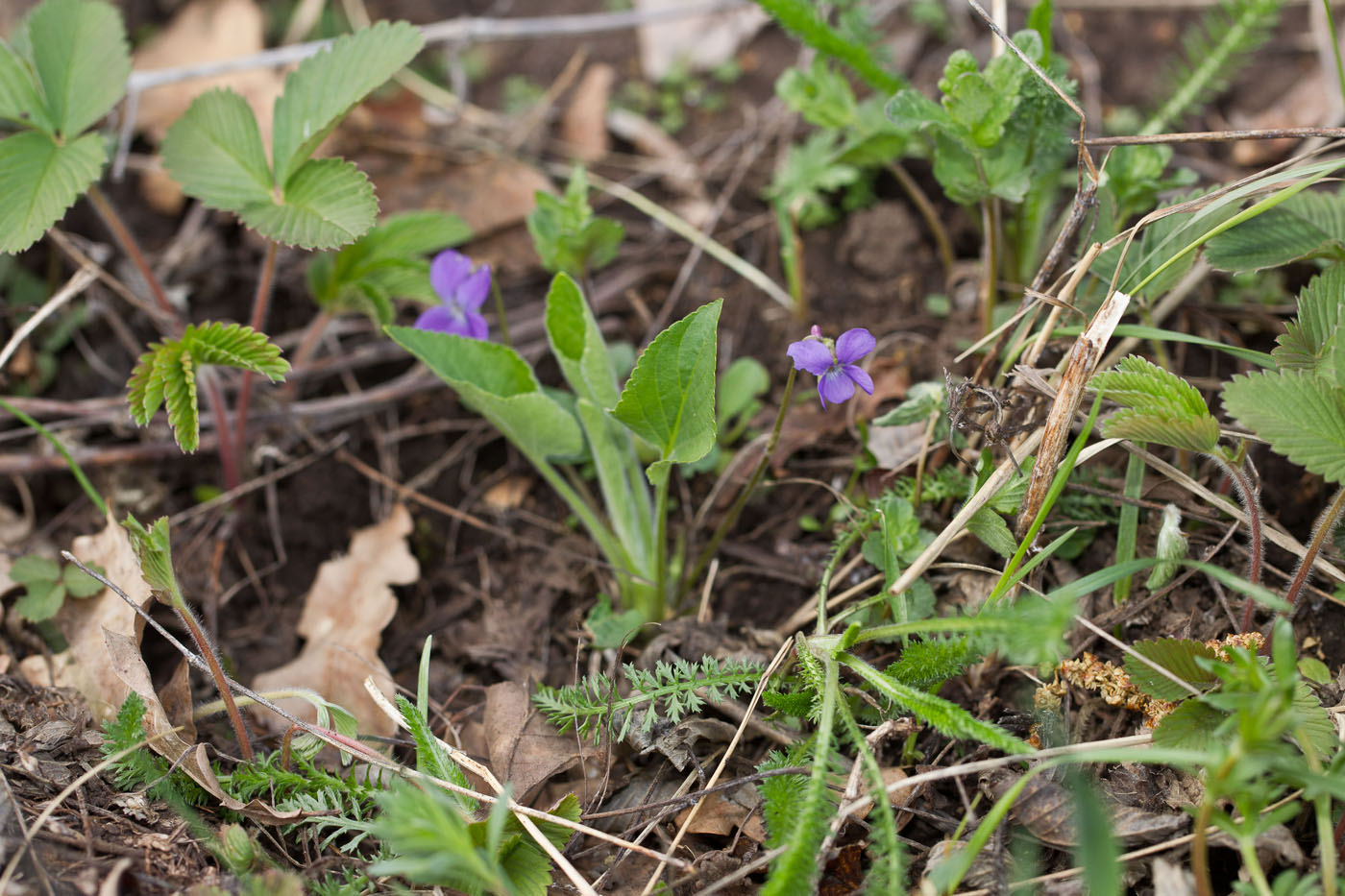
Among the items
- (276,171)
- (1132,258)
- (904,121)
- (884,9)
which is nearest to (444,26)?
(276,171)

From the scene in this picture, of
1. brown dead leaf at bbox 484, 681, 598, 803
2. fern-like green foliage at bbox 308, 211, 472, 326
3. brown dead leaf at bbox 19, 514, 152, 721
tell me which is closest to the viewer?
brown dead leaf at bbox 484, 681, 598, 803

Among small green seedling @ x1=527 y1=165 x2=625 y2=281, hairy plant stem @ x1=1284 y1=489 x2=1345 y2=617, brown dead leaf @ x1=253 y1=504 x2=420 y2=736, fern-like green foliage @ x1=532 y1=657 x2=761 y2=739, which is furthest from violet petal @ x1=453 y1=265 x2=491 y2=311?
hairy plant stem @ x1=1284 y1=489 x2=1345 y2=617

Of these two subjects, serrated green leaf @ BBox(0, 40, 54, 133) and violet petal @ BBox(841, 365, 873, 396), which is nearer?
violet petal @ BBox(841, 365, 873, 396)

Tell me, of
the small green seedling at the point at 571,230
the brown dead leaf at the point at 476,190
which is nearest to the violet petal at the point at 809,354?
the small green seedling at the point at 571,230

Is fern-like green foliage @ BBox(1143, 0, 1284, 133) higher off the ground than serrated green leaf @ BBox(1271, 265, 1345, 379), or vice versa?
fern-like green foliage @ BBox(1143, 0, 1284, 133)

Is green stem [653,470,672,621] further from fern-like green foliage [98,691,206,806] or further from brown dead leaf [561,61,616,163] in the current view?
brown dead leaf [561,61,616,163]

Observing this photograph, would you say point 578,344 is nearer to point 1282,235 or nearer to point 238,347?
point 238,347
